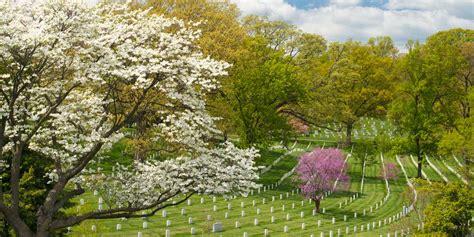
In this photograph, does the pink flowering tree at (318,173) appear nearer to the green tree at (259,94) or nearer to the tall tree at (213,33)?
the green tree at (259,94)

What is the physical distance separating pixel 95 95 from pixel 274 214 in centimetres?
2269

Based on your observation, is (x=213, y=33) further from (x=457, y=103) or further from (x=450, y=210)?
(x=457, y=103)

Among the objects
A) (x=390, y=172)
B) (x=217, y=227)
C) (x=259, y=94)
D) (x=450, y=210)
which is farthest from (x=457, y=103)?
(x=217, y=227)

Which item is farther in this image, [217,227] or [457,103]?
[457,103]

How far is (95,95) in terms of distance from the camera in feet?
47.3

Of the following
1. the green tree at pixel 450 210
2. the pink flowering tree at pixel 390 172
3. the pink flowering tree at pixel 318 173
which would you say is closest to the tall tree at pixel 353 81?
the pink flowering tree at pixel 390 172

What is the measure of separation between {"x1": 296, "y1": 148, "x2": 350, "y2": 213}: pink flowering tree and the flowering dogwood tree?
23.9 meters

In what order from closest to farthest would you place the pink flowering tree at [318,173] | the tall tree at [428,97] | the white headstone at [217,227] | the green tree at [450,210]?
the green tree at [450,210] < the white headstone at [217,227] < the pink flowering tree at [318,173] < the tall tree at [428,97]

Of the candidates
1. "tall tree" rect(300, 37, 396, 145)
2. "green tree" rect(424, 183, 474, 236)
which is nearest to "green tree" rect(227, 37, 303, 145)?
"tall tree" rect(300, 37, 396, 145)

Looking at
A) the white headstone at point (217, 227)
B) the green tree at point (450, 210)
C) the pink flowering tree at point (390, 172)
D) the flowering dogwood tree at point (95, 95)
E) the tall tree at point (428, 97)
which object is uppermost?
the tall tree at point (428, 97)

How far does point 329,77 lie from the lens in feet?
183

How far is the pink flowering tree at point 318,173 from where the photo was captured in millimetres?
38094

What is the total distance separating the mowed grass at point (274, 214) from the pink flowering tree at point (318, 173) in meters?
1.15

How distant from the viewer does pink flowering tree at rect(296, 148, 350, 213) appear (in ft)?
125
